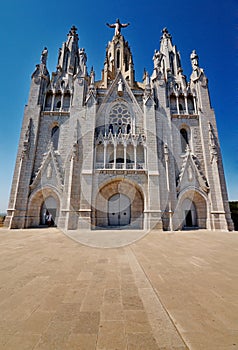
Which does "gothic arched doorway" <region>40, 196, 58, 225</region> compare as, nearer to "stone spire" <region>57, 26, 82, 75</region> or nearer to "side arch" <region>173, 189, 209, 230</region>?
"side arch" <region>173, 189, 209, 230</region>

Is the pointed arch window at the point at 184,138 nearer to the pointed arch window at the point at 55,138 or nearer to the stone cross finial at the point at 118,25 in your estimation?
the pointed arch window at the point at 55,138

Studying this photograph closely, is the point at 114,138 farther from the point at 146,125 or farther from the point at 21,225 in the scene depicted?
the point at 21,225

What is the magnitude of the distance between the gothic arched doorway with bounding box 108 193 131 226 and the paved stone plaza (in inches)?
470

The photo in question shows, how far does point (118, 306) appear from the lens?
2.61 m

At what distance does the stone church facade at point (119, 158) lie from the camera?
51.0ft

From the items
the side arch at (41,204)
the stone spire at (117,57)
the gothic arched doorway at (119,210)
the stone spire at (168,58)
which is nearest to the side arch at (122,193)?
the gothic arched doorway at (119,210)

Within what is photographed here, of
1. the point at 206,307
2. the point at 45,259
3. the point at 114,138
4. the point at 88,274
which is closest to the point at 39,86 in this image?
the point at 114,138

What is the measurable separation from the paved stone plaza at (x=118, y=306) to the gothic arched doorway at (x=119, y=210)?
11.9m

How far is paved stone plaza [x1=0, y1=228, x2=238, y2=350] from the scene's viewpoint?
1.86 meters

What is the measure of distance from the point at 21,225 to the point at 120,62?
99.7 feet

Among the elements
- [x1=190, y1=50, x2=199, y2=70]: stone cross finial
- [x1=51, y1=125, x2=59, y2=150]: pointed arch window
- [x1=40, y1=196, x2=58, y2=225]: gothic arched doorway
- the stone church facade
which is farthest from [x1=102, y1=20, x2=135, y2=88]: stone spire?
[x1=40, y1=196, x2=58, y2=225]: gothic arched doorway

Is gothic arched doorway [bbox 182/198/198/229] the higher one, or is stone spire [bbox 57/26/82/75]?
stone spire [bbox 57/26/82/75]

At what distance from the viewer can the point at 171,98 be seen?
20.5 meters

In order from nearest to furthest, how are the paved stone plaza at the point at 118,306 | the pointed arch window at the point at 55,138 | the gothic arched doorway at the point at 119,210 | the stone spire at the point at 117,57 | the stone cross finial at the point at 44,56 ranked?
the paved stone plaza at the point at 118,306 → the gothic arched doorway at the point at 119,210 → the pointed arch window at the point at 55,138 → the stone cross finial at the point at 44,56 → the stone spire at the point at 117,57
